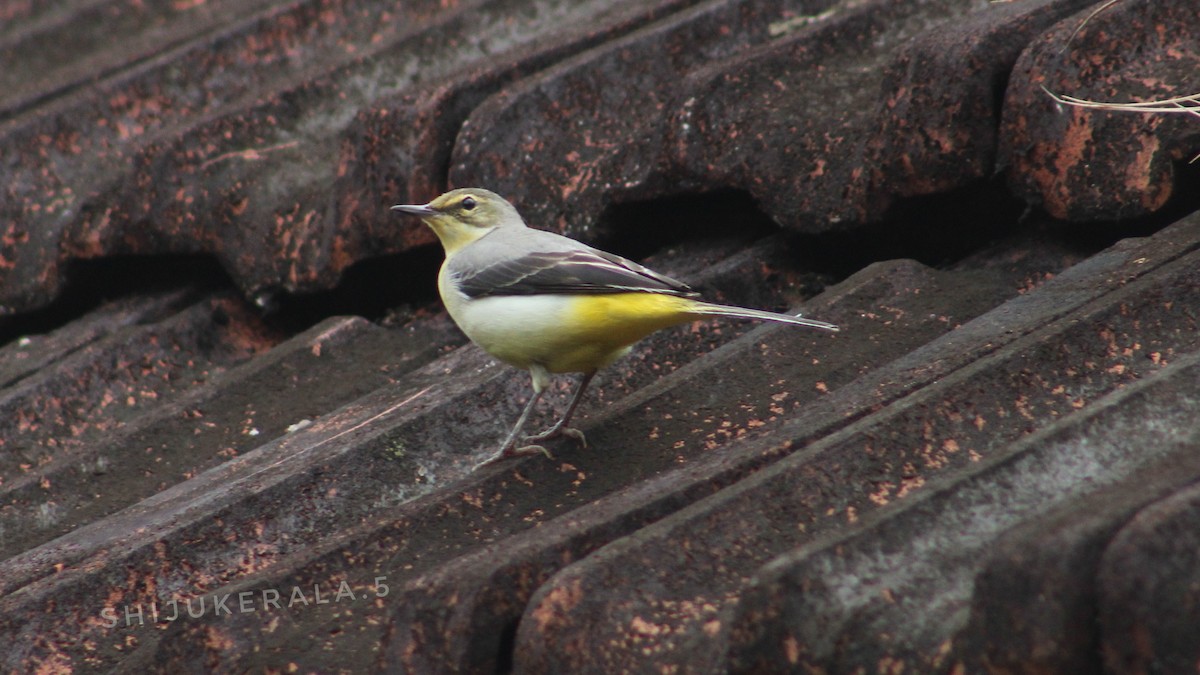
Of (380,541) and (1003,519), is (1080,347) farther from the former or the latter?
(380,541)

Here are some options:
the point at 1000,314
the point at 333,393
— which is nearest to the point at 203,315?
the point at 333,393

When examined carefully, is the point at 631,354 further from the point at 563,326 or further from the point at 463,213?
the point at 463,213

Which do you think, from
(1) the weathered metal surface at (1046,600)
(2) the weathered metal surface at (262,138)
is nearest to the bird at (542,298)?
(2) the weathered metal surface at (262,138)

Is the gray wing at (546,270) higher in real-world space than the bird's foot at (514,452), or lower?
higher

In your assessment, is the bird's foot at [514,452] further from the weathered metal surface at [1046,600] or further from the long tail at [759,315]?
the weathered metal surface at [1046,600]

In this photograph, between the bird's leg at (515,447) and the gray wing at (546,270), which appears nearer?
the bird's leg at (515,447)

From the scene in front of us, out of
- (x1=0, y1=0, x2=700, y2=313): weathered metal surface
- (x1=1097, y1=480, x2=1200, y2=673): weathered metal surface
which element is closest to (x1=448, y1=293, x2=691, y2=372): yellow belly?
(x1=0, y1=0, x2=700, y2=313): weathered metal surface

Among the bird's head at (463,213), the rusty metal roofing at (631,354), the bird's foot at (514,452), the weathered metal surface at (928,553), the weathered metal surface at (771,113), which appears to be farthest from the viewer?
the bird's head at (463,213)
